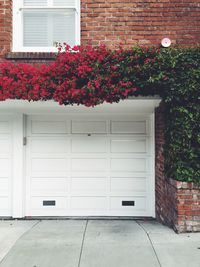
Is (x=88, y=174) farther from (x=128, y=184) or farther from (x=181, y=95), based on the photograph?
(x=181, y=95)

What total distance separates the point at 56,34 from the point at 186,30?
2709 mm

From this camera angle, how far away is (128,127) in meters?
7.00

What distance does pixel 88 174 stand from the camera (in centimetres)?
695

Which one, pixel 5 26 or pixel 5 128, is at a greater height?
pixel 5 26

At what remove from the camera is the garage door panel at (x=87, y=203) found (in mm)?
6934

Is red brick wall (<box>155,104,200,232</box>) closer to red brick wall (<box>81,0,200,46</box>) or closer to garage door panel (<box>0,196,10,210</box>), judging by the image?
red brick wall (<box>81,0,200,46</box>)

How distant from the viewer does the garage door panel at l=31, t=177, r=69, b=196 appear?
6949 mm

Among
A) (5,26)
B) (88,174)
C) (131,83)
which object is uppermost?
(5,26)

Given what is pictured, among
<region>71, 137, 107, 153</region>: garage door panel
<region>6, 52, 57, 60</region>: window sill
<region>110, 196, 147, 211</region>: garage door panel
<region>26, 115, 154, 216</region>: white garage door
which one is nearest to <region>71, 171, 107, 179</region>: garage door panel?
<region>26, 115, 154, 216</region>: white garage door

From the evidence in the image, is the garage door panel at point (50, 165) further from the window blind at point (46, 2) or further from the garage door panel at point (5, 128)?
the window blind at point (46, 2)

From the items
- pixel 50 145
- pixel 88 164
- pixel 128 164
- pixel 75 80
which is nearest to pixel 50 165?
pixel 50 145

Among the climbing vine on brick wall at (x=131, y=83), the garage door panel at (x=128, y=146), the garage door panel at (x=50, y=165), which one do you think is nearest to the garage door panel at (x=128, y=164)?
the garage door panel at (x=128, y=146)

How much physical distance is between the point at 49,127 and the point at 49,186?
1358 millimetres

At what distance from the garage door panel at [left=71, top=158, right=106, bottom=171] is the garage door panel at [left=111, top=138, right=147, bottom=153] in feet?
→ 1.39
